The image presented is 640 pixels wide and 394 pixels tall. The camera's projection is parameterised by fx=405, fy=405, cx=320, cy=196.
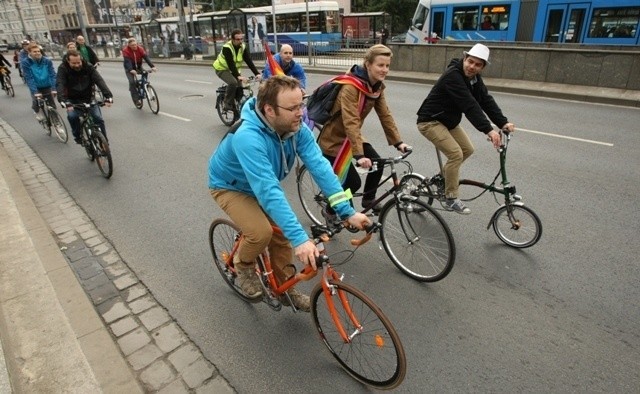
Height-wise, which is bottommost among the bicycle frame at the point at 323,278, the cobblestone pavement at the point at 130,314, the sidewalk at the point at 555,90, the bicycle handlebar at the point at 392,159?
the cobblestone pavement at the point at 130,314

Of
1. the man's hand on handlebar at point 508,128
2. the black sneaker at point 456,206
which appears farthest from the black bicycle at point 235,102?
the man's hand on handlebar at point 508,128

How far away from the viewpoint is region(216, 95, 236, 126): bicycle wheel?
9695 mm

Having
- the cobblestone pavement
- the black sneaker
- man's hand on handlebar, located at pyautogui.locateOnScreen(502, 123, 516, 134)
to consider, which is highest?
man's hand on handlebar, located at pyautogui.locateOnScreen(502, 123, 516, 134)

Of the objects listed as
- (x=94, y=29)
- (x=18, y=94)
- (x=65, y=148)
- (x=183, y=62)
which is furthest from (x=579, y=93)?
(x=94, y=29)

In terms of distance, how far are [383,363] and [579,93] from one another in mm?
11752

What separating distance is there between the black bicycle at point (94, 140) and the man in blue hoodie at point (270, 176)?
4426 millimetres

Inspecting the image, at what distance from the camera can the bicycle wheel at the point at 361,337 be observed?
7.87 feet

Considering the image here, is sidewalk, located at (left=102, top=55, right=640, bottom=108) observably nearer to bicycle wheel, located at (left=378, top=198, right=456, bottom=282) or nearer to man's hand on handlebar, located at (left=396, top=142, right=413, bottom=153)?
man's hand on handlebar, located at (left=396, top=142, right=413, bottom=153)

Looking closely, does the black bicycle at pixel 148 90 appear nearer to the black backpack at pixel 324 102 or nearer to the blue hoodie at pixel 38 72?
the blue hoodie at pixel 38 72

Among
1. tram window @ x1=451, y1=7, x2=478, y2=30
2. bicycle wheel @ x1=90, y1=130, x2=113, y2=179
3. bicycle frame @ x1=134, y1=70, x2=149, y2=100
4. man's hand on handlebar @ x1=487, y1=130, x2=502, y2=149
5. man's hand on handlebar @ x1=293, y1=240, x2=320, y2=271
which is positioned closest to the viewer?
man's hand on handlebar @ x1=293, y1=240, x2=320, y2=271

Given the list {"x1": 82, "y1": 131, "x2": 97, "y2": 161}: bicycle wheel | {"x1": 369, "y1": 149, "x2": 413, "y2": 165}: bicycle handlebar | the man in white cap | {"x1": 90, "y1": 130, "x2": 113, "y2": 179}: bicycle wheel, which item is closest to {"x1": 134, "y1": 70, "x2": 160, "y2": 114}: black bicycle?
{"x1": 82, "y1": 131, "x2": 97, "y2": 161}: bicycle wheel

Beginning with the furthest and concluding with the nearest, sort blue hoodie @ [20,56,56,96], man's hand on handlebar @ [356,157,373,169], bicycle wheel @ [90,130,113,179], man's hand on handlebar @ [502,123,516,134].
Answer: blue hoodie @ [20,56,56,96] < bicycle wheel @ [90,130,113,179] < man's hand on handlebar @ [502,123,516,134] < man's hand on handlebar @ [356,157,373,169]

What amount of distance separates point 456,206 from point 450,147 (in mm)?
640

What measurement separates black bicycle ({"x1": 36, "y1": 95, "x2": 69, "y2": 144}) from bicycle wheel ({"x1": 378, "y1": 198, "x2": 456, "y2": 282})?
7.93m
